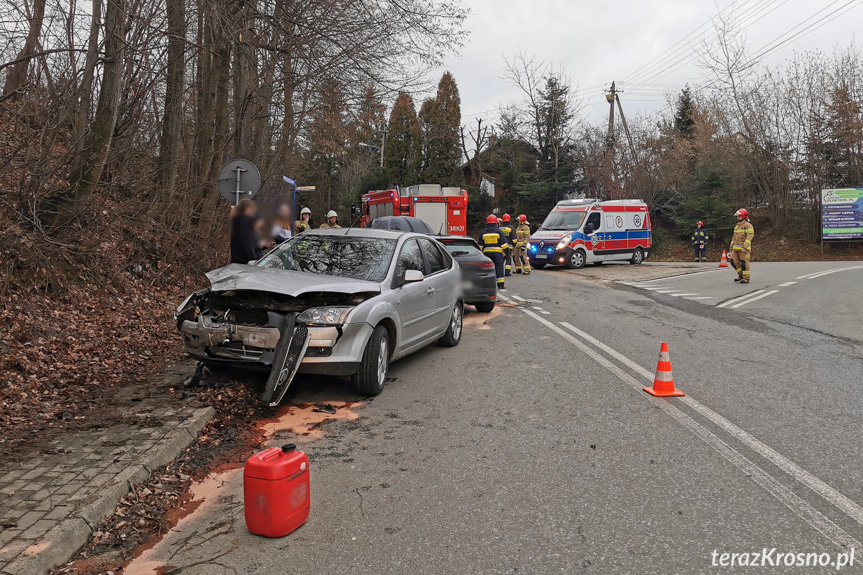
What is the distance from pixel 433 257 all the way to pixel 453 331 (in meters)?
1.15

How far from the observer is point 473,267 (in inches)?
426

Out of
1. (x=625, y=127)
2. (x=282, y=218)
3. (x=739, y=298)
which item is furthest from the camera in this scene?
(x=625, y=127)

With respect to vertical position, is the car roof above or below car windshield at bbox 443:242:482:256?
above

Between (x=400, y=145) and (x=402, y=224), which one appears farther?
(x=400, y=145)

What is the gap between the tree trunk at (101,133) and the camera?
826 cm

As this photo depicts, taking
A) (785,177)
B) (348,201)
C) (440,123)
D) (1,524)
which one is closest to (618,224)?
(785,177)

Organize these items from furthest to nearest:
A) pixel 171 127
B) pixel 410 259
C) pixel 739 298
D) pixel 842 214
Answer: pixel 842 214
pixel 739 298
pixel 171 127
pixel 410 259

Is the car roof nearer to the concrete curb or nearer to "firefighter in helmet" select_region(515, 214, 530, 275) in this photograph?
the concrete curb

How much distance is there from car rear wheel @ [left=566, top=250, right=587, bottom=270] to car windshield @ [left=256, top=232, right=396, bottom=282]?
633 inches

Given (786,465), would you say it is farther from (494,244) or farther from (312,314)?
(494,244)

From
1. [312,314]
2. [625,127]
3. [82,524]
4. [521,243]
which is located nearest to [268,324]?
[312,314]

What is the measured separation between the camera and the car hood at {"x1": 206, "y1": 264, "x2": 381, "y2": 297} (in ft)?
17.7

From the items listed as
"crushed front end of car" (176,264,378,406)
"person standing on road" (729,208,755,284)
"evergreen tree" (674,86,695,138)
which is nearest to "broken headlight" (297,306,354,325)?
"crushed front end of car" (176,264,378,406)

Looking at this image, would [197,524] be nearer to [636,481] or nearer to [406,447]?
[406,447]
